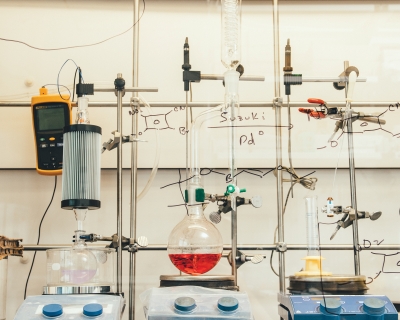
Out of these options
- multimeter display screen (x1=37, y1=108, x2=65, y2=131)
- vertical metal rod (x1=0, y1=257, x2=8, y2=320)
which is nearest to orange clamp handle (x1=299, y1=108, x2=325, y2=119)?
multimeter display screen (x1=37, y1=108, x2=65, y2=131)

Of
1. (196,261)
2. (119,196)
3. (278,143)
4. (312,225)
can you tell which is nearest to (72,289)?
(196,261)

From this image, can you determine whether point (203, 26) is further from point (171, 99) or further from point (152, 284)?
point (152, 284)

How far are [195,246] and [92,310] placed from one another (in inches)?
14.4

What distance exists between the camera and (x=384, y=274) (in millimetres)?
1938

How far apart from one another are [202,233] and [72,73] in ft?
3.19

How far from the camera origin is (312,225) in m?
1.89

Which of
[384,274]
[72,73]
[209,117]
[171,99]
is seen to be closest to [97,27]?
[72,73]

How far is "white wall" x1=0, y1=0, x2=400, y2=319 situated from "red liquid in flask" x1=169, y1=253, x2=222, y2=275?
1.31 feet

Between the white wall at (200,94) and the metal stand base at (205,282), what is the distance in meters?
0.45

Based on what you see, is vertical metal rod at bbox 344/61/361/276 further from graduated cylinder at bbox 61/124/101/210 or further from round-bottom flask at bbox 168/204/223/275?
graduated cylinder at bbox 61/124/101/210

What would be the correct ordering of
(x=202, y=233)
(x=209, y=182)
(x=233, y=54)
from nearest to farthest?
(x=202, y=233) → (x=233, y=54) → (x=209, y=182)

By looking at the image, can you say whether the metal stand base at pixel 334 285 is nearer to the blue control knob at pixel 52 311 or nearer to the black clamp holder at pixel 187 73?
the blue control knob at pixel 52 311

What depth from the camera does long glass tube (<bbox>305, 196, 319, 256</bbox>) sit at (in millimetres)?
1790

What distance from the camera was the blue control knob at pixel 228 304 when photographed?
1.24 m
